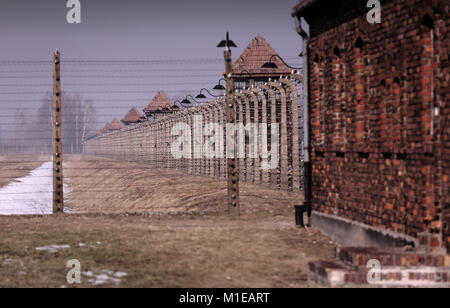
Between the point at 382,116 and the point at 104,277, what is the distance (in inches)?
179

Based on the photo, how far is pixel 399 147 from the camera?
9578 mm

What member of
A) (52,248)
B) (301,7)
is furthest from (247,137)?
(52,248)

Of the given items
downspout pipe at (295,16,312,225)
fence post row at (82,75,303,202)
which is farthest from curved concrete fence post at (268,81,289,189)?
downspout pipe at (295,16,312,225)

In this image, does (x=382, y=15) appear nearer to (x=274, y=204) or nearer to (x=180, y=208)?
(x=274, y=204)

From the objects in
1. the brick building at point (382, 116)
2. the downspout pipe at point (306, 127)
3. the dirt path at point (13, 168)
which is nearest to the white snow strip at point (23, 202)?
the dirt path at point (13, 168)

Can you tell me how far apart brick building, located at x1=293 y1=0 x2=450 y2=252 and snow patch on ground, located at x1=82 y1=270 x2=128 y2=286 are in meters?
3.71

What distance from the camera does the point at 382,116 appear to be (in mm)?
10219

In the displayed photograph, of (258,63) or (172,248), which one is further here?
(258,63)

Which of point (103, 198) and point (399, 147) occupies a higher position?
point (399, 147)

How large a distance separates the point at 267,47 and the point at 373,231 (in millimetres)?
35603

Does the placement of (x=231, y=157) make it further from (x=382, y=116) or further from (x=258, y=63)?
(x=258, y=63)

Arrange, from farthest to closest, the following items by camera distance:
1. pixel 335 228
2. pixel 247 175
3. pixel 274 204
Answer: pixel 247 175
pixel 274 204
pixel 335 228

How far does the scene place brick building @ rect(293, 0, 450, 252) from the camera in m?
8.73
